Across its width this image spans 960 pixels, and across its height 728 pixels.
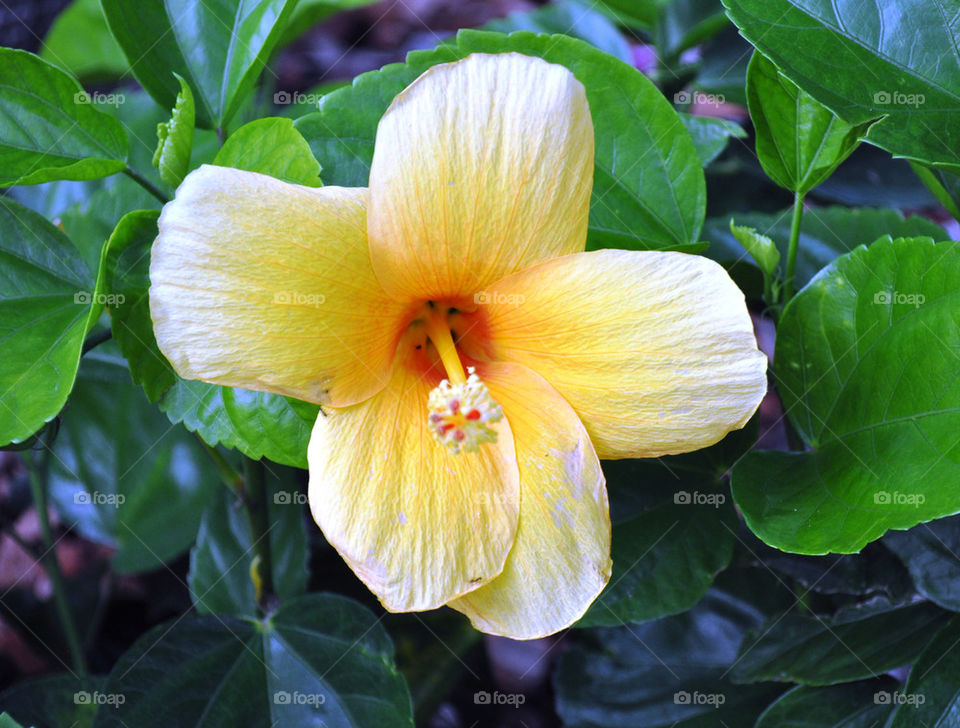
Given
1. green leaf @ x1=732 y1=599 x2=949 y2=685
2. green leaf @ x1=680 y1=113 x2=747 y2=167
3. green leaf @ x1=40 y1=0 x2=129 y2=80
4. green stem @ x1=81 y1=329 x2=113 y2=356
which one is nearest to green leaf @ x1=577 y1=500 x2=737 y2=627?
green leaf @ x1=732 y1=599 x2=949 y2=685

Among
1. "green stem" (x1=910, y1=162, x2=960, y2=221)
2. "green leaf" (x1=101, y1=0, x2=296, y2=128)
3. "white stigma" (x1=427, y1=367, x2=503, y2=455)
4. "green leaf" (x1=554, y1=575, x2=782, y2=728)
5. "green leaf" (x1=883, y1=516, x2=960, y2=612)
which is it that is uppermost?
"green leaf" (x1=101, y1=0, x2=296, y2=128)

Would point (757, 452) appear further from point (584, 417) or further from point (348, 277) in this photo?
point (348, 277)

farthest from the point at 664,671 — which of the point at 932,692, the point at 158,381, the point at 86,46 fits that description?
the point at 86,46

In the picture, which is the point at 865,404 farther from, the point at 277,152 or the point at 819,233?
the point at 277,152

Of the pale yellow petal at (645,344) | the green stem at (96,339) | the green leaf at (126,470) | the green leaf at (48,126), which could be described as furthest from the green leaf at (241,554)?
the pale yellow petal at (645,344)

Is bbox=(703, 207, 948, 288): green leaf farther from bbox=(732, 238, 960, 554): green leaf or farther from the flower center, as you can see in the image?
the flower center

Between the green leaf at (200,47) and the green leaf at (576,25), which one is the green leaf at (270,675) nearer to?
the green leaf at (200,47)

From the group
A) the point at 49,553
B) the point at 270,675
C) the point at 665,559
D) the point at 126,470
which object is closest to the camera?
the point at 665,559
